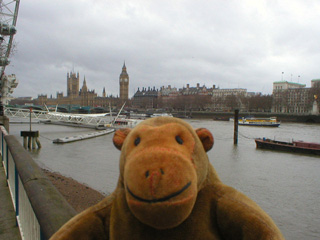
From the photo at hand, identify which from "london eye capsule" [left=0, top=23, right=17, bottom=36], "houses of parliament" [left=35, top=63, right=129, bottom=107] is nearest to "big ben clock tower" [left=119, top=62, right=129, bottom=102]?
"houses of parliament" [left=35, top=63, right=129, bottom=107]

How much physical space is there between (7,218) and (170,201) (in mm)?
3062

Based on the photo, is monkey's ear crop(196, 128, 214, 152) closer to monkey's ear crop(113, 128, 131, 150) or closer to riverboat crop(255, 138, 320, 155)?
monkey's ear crop(113, 128, 131, 150)

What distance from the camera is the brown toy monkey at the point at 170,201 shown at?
Result: 3.25ft

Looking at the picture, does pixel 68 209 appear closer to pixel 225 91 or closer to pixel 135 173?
pixel 135 173

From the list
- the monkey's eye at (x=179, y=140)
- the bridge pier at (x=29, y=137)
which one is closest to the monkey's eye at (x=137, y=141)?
the monkey's eye at (x=179, y=140)

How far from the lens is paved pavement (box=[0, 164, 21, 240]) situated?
288cm

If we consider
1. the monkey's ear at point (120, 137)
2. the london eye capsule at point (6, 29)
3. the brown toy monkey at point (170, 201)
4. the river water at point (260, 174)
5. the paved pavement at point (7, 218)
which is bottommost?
the river water at point (260, 174)

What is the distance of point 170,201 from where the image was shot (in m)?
0.97

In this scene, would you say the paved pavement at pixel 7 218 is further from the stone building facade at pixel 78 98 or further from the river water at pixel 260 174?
the stone building facade at pixel 78 98

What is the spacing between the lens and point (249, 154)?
20.4 m

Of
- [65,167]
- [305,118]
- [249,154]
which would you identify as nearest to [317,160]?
[249,154]

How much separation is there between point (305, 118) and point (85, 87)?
99717mm

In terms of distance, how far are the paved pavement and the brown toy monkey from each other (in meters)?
2.05

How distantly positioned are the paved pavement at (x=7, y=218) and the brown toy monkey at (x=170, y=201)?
2.05 m
